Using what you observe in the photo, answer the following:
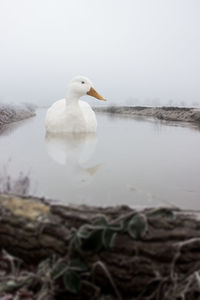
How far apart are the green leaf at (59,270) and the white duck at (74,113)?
A: 5.64m

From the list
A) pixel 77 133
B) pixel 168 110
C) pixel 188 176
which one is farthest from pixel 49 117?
pixel 168 110

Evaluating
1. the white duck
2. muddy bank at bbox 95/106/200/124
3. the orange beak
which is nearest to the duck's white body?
the white duck

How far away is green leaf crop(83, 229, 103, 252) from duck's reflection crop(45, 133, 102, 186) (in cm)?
184

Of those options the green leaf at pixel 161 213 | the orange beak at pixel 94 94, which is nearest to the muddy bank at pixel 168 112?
the orange beak at pixel 94 94

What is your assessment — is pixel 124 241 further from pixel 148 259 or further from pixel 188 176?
pixel 188 176

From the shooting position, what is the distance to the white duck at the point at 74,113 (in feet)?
22.5

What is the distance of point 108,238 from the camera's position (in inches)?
52.4

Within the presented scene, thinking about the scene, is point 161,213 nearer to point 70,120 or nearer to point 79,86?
point 70,120

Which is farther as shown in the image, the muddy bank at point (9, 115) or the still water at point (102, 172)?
the muddy bank at point (9, 115)

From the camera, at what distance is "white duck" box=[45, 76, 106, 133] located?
6848 mm

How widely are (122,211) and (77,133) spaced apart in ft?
18.2

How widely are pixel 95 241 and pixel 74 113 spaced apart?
5.71 metres

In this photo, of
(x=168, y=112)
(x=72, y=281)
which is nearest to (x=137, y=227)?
(x=72, y=281)

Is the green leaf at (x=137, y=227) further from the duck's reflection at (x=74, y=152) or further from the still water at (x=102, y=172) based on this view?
the duck's reflection at (x=74, y=152)
